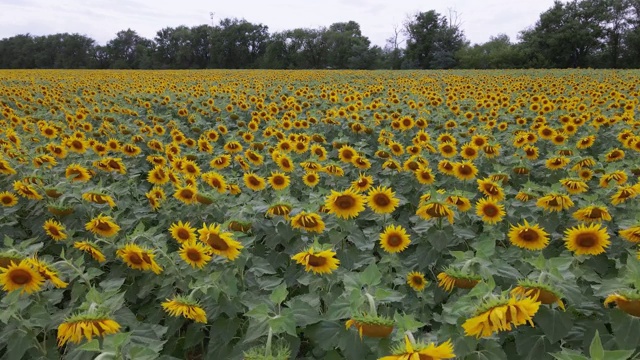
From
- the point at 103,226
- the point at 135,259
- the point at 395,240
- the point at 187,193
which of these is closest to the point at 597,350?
the point at 395,240

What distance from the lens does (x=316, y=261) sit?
7.36 feet

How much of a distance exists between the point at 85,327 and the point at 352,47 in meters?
62.8

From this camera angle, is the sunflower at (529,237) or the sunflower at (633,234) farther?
the sunflower at (529,237)

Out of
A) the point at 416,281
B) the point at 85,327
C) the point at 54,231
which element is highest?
the point at 85,327

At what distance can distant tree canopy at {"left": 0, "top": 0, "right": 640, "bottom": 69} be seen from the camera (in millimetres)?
47594

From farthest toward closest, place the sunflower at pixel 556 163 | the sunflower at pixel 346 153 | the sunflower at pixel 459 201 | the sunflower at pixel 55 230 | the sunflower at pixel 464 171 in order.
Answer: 1. the sunflower at pixel 346 153
2. the sunflower at pixel 556 163
3. the sunflower at pixel 464 171
4. the sunflower at pixel 459 201
5. the sunflower at pixel 55 230

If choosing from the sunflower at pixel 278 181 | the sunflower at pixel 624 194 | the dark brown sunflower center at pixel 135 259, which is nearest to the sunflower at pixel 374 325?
the dark brown sunflower center at pixel 135 259

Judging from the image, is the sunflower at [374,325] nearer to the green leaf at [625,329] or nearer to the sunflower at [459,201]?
the green leaf at [625,329]

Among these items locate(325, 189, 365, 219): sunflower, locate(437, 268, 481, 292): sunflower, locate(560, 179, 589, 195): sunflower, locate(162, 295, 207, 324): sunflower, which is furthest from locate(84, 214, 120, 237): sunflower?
locate(560, 179, 589, 195): sunflower

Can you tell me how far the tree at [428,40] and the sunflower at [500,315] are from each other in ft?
181

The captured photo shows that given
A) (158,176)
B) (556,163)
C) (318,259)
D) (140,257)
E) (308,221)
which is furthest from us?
(556,163)

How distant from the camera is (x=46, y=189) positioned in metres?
3.51

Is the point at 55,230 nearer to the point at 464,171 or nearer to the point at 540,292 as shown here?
the point at 540,292

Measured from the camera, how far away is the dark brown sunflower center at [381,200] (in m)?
3.11
